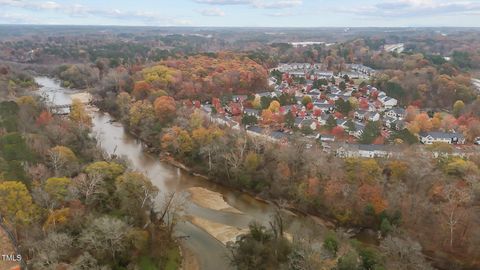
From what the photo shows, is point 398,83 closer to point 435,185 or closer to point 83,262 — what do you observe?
point 435,185

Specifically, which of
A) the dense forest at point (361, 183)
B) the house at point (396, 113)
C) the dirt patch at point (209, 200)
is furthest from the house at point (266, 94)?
the dirt patch at point (209, 200)

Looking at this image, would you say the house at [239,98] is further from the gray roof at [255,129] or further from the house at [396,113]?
the house at [396,113]

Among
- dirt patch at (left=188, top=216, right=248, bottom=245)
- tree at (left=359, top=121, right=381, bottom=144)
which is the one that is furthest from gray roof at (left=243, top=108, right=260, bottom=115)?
dirt patch at (left=188, top=216, right=248, bottom=245)

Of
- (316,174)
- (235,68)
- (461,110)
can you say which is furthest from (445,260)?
(235,68)

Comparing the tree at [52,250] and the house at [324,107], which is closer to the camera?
the tree at [52,250]

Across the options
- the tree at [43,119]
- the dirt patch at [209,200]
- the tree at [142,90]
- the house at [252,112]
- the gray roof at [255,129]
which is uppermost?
the tree at [142,90]

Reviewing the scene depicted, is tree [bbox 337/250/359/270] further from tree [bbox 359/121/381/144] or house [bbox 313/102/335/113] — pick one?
house [bbox 313/102/335/113]
